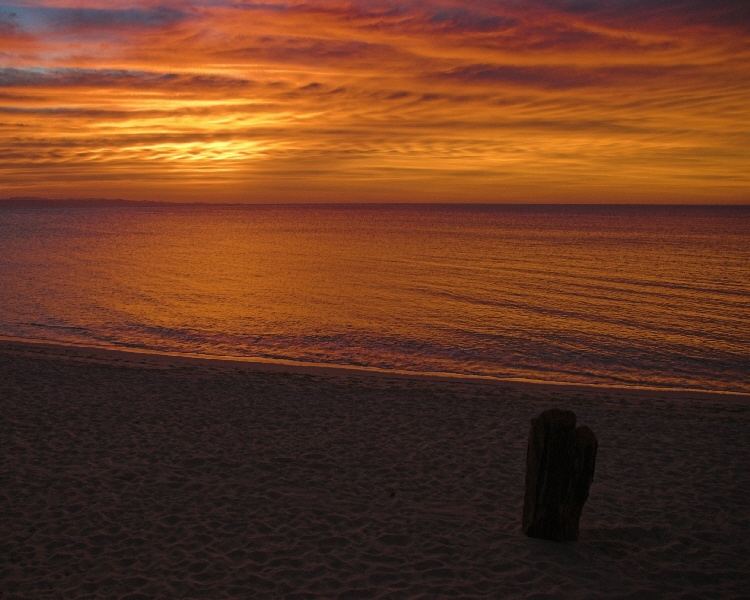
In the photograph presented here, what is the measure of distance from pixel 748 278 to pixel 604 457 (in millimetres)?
36973

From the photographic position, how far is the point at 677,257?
58.8m

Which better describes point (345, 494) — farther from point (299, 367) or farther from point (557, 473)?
point (299, 367)

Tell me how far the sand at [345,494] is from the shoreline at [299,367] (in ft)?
2.97

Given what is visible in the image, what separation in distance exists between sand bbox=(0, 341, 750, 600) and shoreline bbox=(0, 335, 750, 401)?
907 mm

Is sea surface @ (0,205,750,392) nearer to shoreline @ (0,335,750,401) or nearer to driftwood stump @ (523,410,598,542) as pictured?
shoreline @ (0,335,750,401)

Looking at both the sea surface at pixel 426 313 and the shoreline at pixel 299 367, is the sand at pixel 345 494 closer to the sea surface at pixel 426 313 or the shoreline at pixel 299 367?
the shoreline at pixel 299 367

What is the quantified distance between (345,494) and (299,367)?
9167 millimetres

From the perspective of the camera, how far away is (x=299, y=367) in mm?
17984

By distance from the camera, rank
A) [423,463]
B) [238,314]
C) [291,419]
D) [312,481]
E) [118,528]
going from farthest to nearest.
Result: [238,314]
[291,419]
[423,463]
[312,481]
[118,528]

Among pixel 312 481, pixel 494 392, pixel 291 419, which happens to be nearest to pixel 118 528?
pixel 312 481

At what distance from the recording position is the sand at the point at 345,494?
6789mm

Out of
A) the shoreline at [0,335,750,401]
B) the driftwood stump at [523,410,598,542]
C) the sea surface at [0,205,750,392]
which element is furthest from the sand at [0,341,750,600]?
the sea surface at [0,205,750,392]

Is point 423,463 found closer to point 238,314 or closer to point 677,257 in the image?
point 238,314

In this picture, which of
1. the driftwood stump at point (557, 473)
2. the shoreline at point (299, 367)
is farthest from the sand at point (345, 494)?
the shoreline at point (299, 367)
